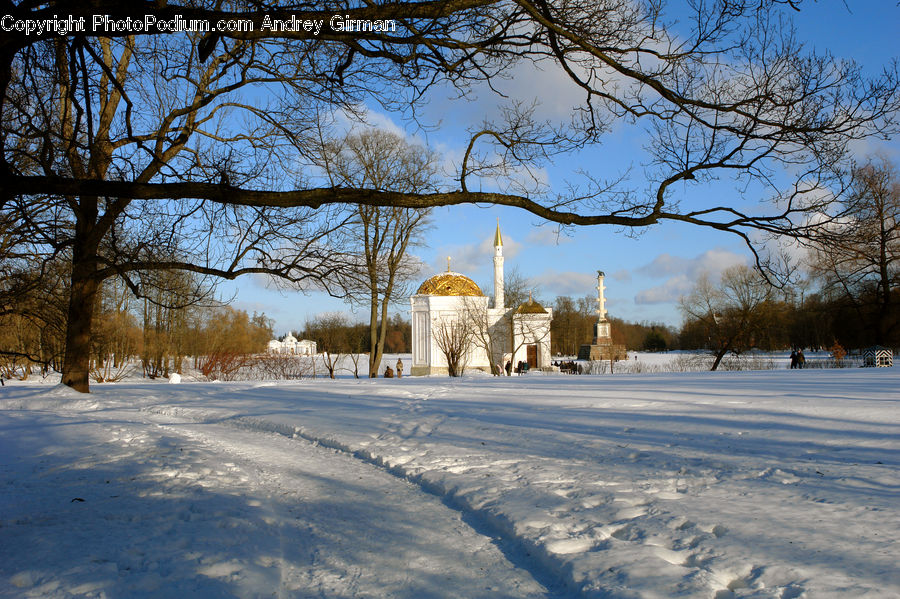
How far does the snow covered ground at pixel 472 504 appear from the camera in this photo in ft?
11.7

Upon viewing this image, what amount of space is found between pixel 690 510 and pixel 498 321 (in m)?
35.8

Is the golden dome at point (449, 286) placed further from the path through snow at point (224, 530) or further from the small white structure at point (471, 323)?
the path through snow at point (224, 530)

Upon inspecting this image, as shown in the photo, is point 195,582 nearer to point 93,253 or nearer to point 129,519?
point 129,519

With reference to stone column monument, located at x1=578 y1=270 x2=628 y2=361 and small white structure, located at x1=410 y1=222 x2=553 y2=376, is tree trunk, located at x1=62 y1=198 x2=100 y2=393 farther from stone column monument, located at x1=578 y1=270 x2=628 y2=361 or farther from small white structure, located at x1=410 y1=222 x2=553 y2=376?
stone column monument, located at x1=578 y1=270 x2=628 y2=361

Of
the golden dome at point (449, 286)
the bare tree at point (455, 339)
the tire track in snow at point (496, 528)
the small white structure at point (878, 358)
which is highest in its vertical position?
the golden dome at point (449, 286)

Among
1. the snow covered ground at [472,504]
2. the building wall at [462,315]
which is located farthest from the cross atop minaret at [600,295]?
the snow covered ground at [472,504]

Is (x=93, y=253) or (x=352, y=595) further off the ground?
(x=93, y=253)

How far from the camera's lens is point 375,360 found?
92.2ft

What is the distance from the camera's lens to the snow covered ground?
3.58 metres

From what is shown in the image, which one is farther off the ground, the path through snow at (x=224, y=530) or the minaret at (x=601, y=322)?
the minaret at (x=601, y=322)

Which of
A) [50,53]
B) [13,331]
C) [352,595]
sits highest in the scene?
[50,53]

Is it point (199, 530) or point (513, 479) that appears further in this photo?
point (513, 479)

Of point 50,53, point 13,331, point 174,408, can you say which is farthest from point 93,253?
point 13,331

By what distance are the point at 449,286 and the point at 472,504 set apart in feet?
112
